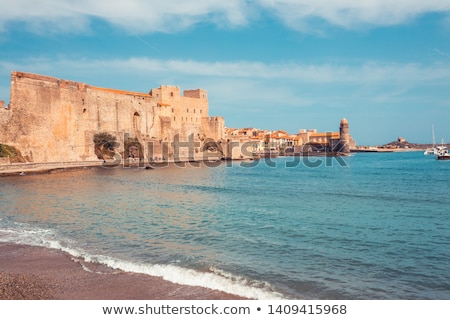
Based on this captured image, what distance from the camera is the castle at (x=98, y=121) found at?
2525 cm

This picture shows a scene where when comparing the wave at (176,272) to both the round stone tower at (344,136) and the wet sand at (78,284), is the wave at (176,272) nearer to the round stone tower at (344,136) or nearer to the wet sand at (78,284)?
the wet sand at (78,284)

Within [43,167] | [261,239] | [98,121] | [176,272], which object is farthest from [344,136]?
[176,272]

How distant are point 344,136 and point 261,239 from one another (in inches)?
2539

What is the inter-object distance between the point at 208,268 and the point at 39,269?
222 centimetres

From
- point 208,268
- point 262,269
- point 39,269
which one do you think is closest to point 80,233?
→ point 39,269

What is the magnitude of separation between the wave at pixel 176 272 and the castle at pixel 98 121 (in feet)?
63.1

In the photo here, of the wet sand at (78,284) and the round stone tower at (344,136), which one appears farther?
the round stone tower at (344,136)

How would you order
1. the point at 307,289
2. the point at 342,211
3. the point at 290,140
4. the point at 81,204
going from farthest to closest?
the point at 290,140, the point at 81,204, the point at 342,211, the point at 307,289

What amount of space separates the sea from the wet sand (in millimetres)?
263

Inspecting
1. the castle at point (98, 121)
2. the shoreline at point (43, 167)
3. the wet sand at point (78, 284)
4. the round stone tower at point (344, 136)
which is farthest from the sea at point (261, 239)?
the round stone tower at point (344, 136)

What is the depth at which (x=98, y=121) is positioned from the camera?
109ft

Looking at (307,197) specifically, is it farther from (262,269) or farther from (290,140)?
(290,140)

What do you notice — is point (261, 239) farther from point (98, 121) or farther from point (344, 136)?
point (344, 136)

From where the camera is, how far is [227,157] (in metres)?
48.8
